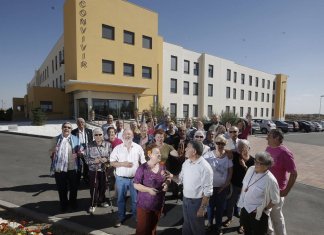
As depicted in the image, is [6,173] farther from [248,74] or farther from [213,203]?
[248,74]

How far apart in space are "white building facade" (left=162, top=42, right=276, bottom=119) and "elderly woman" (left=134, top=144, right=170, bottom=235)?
27.1m

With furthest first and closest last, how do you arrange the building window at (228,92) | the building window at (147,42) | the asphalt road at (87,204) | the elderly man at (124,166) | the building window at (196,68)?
the building window at (228,92), the building window at (196,68), the building window at (147,42), the asphalt road at (87,204), the elderly man at (124,166)

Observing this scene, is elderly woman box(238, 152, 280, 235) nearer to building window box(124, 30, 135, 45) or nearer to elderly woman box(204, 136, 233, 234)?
elderly woman box(204, 136, 233, 234)

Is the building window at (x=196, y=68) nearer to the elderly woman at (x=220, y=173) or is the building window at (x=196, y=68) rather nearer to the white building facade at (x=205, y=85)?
the white building facade at (x=205, y=85)

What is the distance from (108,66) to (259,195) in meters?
22.2

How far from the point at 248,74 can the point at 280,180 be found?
1722 inches

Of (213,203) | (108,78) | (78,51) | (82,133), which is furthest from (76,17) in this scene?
(213,203)

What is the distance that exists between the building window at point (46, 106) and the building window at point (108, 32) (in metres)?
11.0

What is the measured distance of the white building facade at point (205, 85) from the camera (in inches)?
1233

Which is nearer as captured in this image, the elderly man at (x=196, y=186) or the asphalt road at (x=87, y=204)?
the elderly man at (x=196, y=186)

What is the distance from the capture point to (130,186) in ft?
14.7

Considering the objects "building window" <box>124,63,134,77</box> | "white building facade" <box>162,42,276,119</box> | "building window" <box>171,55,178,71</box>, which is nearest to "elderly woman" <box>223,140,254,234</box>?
"building window" <box>124,63,134,77</box>

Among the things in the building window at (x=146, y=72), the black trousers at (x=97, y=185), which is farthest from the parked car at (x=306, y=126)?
the black trousers at (x=97, y=185)

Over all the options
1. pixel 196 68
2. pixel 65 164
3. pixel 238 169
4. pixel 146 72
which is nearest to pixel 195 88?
pixel 196 68
